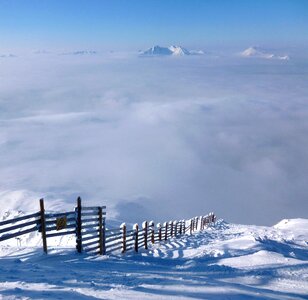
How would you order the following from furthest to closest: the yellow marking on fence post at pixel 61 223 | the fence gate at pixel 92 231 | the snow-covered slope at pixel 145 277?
the fence gate at pixel 92 231, the yellow marking on fence post at pixel 61 223, the snow-covered slope at pixel 145 277

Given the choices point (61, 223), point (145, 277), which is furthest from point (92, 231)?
point (145, 277)

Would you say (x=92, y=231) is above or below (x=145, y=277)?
below

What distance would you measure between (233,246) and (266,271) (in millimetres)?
6459

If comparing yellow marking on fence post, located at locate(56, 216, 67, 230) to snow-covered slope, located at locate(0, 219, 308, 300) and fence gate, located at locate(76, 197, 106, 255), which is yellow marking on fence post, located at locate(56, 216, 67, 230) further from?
snow-covered slope, located at locate(0, 219, 308, 300)

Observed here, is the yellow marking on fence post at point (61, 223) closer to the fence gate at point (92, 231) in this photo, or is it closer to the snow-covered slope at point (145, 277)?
the fence gate at point (92, 231)

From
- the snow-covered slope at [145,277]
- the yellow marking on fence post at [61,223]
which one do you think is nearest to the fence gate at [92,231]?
the yellow marking on fence post at [61,223]

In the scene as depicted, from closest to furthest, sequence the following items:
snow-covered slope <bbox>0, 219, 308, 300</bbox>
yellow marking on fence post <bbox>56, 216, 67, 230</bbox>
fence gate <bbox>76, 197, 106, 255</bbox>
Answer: snow-covered slope <bbox>0, 219, 308, 300</bbox>, yellow marking on fence post <bbox>56, 216, 67, 230</bbox>, fence gate <bbox>76, 197, 106, 255</bbox>

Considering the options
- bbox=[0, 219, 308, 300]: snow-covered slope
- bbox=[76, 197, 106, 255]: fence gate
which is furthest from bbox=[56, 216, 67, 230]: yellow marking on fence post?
bbox=[0, 219, 308, 300]: snow-covered slope

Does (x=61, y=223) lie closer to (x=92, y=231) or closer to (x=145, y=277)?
(x=92, y=231)

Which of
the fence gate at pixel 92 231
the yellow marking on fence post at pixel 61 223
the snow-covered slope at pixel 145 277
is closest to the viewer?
the snow-covered slope at pixel 145 277

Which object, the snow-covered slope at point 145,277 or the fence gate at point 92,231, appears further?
the fence gate at point 92,231

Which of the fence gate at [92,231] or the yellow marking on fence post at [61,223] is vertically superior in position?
the yellow marking on fence post at [61,223]

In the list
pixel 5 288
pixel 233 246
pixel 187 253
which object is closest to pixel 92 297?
pixel 5 288

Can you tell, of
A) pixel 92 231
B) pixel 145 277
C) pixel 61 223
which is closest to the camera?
pixel 145 277
